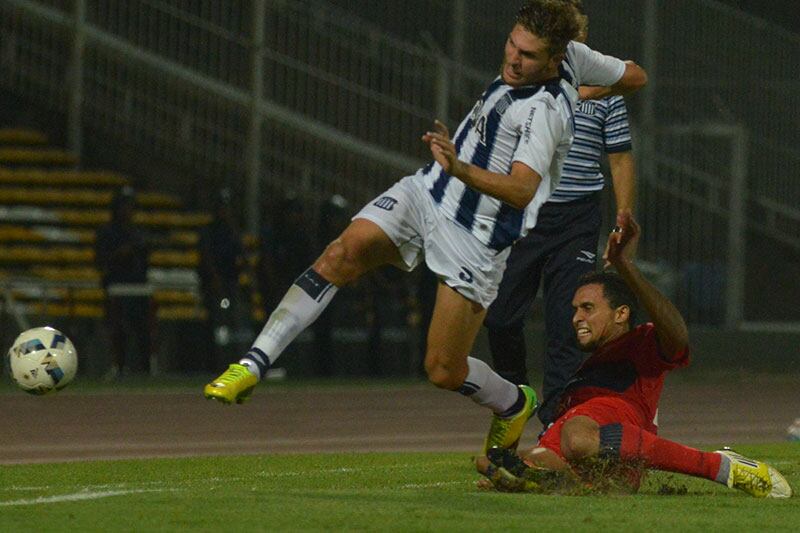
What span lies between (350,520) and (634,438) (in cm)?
162

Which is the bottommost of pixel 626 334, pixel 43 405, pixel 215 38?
pixel 43 405

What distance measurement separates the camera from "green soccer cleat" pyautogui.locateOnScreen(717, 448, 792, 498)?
27.3 ft

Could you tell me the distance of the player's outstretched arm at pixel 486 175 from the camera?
7879 millimetres

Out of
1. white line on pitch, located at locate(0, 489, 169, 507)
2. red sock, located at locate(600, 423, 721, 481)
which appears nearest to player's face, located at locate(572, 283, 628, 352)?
red sock, located at locate(600, 423, 721, 481)

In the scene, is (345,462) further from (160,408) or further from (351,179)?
(351,179)

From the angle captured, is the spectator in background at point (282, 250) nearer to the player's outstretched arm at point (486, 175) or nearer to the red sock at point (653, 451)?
the player's outstretched arm at point (486, 175)

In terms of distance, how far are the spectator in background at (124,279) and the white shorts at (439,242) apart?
11.2 m

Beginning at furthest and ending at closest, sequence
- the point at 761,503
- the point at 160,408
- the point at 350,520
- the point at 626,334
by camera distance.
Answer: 1. the point at 160,408
2. the point at 626,334
3. the point at 761,503
4. the point at 350,520

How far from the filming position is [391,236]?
28.0ft

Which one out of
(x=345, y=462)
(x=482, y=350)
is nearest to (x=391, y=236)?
(x=345, y=462)

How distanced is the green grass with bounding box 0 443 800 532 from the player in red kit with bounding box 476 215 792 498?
12 centimetres

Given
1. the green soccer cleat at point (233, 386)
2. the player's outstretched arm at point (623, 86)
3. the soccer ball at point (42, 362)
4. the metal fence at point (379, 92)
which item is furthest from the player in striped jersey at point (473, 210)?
the metal fence at point (379, 92)

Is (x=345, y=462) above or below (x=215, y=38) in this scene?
below

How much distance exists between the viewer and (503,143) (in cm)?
869
